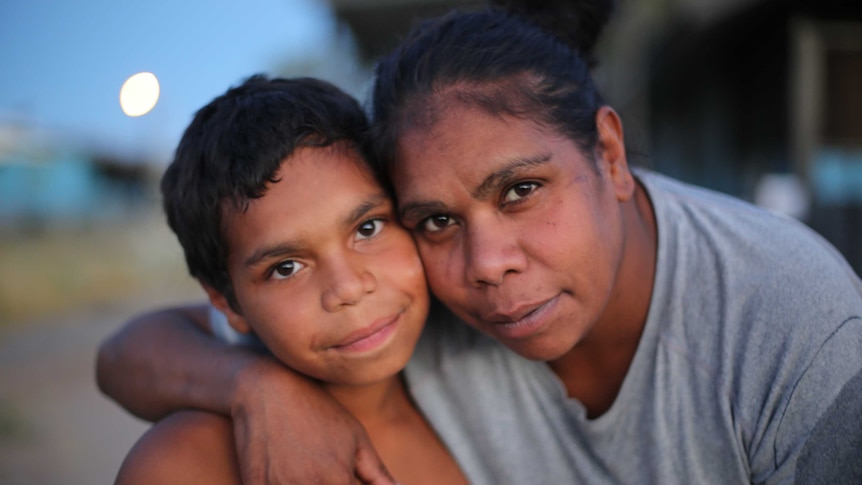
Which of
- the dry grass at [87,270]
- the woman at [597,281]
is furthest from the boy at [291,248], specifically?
the dry grass at [87,270]

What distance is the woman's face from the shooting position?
1.70m

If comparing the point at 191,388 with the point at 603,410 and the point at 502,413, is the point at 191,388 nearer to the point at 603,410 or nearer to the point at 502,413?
the point at 502,413

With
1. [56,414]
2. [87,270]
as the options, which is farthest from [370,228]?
[87,270]

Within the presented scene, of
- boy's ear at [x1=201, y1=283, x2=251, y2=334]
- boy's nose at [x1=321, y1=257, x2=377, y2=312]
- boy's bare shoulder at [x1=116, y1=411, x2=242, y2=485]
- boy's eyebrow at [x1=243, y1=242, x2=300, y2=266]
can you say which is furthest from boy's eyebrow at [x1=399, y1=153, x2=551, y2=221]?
boy's bare shoulder at [x1=116, y1=411, x2=242, y2=485]

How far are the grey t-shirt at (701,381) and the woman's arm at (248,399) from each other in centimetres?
45

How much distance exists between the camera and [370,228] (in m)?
1.88

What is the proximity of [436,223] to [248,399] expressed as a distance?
25.7 inches

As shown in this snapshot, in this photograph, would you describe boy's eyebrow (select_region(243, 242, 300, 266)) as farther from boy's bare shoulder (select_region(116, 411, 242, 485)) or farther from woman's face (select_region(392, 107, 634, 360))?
boy's bare shoulder (select_region(116, 411, 242, 485))

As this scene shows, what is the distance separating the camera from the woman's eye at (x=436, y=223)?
1813mm

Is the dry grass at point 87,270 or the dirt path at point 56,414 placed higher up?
the dirt path at point 56,414

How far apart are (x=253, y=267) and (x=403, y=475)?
29.4 inches

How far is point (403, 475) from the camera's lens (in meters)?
2.01

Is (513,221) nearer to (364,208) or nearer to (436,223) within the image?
(436,223)

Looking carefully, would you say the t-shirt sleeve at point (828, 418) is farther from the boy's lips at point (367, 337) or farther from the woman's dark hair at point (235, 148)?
the woman's dark hair at point (235, 148)
